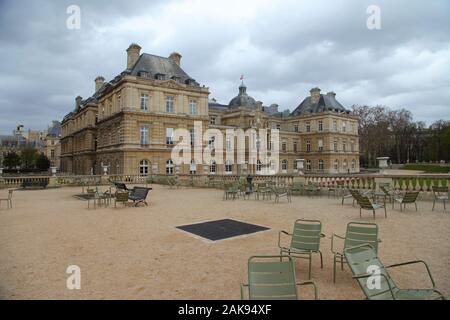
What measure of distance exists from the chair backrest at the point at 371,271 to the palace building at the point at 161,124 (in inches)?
1112

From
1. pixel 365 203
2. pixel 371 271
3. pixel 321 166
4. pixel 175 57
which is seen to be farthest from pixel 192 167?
pixel 371 271

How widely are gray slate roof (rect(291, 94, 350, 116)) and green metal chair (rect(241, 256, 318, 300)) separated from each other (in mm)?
54532

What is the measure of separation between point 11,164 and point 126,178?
147 feet

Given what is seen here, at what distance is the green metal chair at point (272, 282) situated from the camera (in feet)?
9.77

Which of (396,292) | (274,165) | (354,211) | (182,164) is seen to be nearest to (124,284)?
(396,292)

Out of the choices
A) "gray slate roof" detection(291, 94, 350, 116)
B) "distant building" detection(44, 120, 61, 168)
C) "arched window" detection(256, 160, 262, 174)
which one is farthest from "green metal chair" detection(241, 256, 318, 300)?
"distant building" detection(44, 120, 61, 168)

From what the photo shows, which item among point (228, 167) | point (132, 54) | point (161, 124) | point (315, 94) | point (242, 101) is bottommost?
point (228, 167)

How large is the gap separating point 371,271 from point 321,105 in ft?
180

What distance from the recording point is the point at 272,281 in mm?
3062

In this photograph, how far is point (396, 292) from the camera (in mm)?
3242

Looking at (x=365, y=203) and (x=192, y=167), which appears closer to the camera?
(x=365, y=203)

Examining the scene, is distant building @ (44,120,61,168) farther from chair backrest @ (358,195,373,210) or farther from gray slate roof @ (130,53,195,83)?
chair backrest @ (358,195,373,210)

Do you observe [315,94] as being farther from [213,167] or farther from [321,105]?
[213,167]

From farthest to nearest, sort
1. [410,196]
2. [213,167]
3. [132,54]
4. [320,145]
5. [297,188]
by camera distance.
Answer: [320,145] → [213,167] → [132,54] → [297,188] → [410,196]
